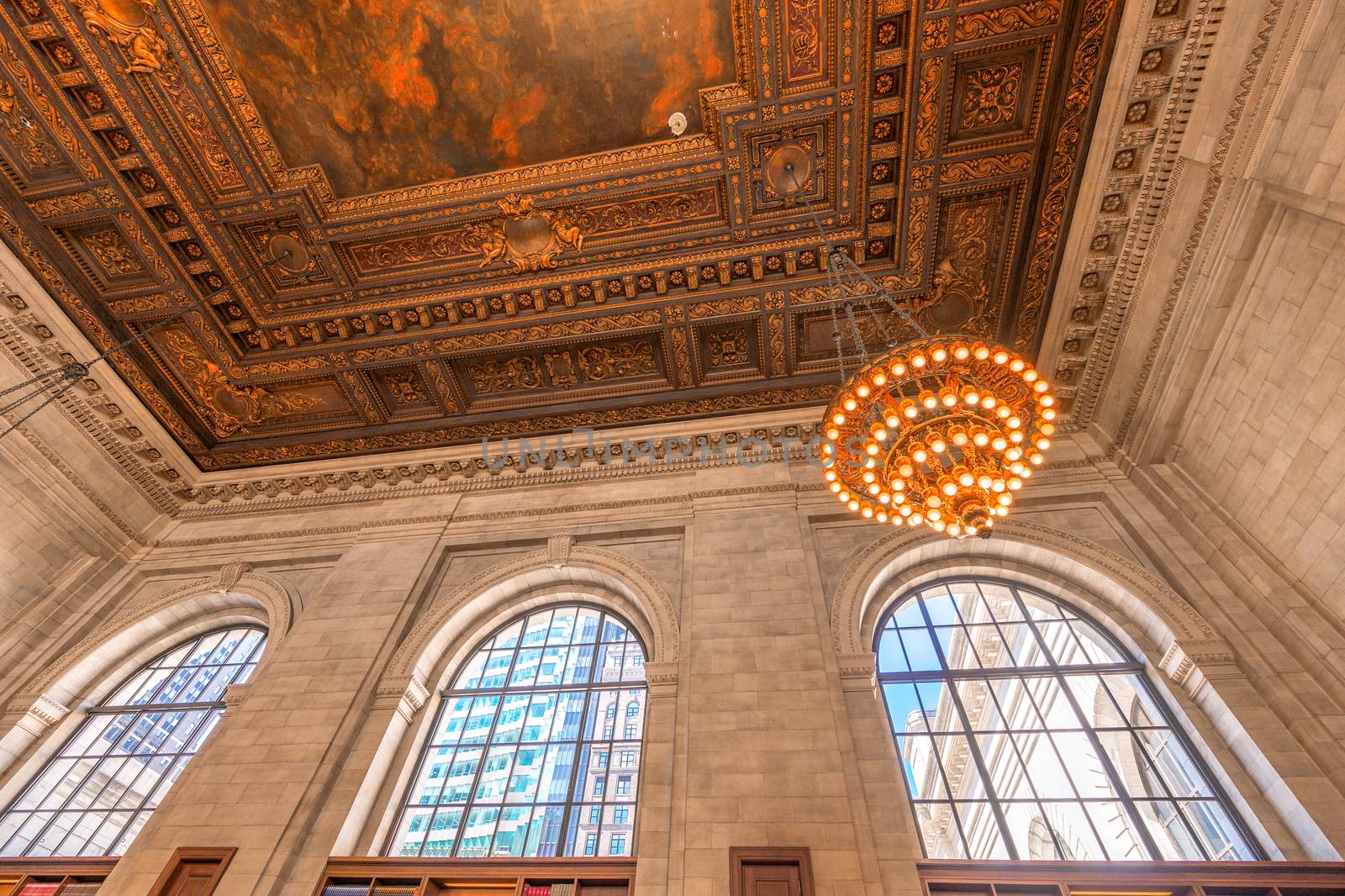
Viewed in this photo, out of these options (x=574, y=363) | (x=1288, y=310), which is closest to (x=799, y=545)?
(x=574, y=363)

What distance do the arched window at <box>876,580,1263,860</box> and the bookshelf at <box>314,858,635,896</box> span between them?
249 cm

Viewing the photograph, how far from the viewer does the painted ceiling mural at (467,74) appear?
19.6 ft

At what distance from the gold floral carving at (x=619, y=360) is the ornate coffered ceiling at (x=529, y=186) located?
35mm

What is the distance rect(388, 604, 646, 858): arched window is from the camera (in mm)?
5293

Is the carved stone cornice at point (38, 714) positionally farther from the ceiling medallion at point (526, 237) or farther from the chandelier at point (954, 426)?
the chandelier at point (954, 426)

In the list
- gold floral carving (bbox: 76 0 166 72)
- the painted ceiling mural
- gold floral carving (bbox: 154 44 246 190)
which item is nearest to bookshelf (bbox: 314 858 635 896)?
the painted ceiling mural

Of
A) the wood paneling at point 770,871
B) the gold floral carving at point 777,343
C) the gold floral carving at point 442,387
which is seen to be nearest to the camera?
the wood paneling at point 770,871

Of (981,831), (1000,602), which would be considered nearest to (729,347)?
(1000,602)

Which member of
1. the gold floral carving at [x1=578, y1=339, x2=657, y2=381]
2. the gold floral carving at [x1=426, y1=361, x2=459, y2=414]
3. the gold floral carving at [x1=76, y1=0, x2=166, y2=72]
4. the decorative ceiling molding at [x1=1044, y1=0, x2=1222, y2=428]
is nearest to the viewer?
the decorative ceiling molding at [x1=1044, y1=0, x2=1222, y2=428]

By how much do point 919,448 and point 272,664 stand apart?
678 cm

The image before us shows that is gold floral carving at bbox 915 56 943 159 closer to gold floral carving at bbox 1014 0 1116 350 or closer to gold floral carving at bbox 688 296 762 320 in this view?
gold floral carving at bbox 1014 0 1116 350

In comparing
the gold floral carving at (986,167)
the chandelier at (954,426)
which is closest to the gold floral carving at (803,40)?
the gold floral carving at (986,167)

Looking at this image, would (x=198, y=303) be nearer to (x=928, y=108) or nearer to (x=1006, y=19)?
(x=928, y=108)

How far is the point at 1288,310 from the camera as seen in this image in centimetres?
488
